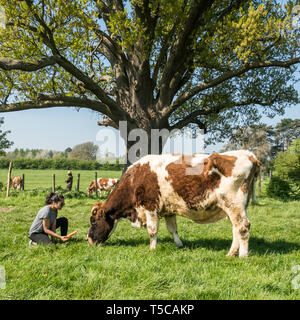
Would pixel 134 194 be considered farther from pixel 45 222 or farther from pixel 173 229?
pixel 45 222

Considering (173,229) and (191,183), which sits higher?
(191,183)

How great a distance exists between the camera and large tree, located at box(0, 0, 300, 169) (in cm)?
1062

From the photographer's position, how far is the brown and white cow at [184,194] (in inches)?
200

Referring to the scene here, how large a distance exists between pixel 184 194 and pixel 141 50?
8.65 m

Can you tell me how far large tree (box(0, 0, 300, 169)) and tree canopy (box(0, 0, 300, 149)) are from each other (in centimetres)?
4

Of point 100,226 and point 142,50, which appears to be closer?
point 100,226

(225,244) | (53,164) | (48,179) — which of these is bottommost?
(48,179)

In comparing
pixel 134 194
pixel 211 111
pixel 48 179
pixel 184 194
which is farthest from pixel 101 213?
pixel 48 179

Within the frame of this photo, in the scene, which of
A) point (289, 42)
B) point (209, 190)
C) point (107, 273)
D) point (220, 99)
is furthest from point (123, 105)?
point (107, 273)

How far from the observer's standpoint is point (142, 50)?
1185cm

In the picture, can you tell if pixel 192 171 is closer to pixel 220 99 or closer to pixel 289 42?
pixel 289 42

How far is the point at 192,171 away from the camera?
547cm
